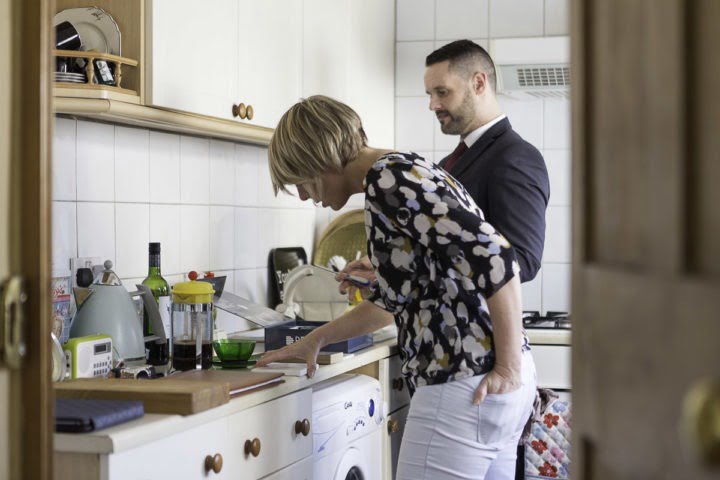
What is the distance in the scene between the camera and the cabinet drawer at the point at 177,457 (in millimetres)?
1552

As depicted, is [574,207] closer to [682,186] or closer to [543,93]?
[682,186]

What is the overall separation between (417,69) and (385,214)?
2269 mm

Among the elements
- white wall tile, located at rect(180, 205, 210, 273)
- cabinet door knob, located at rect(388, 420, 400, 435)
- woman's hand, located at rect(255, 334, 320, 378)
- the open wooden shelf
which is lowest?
cabinet door knob, located at rect(388, 420, 400, 435)

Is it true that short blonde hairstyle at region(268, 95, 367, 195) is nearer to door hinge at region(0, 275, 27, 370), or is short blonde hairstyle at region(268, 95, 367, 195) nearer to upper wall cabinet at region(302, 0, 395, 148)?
door hinge at region(0, 275, 27, 370)

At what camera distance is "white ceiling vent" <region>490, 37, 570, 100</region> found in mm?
3453

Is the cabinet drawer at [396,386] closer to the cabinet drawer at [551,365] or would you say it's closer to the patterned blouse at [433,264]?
the cabinet drawer at [551,365]

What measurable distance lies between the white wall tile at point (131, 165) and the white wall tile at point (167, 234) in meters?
0.07

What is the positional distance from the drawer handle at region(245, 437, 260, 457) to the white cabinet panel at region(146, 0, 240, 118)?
0.76 m

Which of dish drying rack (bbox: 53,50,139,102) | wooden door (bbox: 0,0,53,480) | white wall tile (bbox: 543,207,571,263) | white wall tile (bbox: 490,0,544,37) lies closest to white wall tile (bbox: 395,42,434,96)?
white wall tile (bbox: 490,0,544,37)

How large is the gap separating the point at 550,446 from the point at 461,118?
1.04 m

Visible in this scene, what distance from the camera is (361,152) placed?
1977 millimetres

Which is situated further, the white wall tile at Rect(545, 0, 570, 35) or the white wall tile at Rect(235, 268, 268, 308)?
the white wall tile at Rect(545, 0, 570, 35)

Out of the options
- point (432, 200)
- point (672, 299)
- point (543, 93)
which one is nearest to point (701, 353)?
point (672, 299)

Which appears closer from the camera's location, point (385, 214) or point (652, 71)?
point (652, 71)
